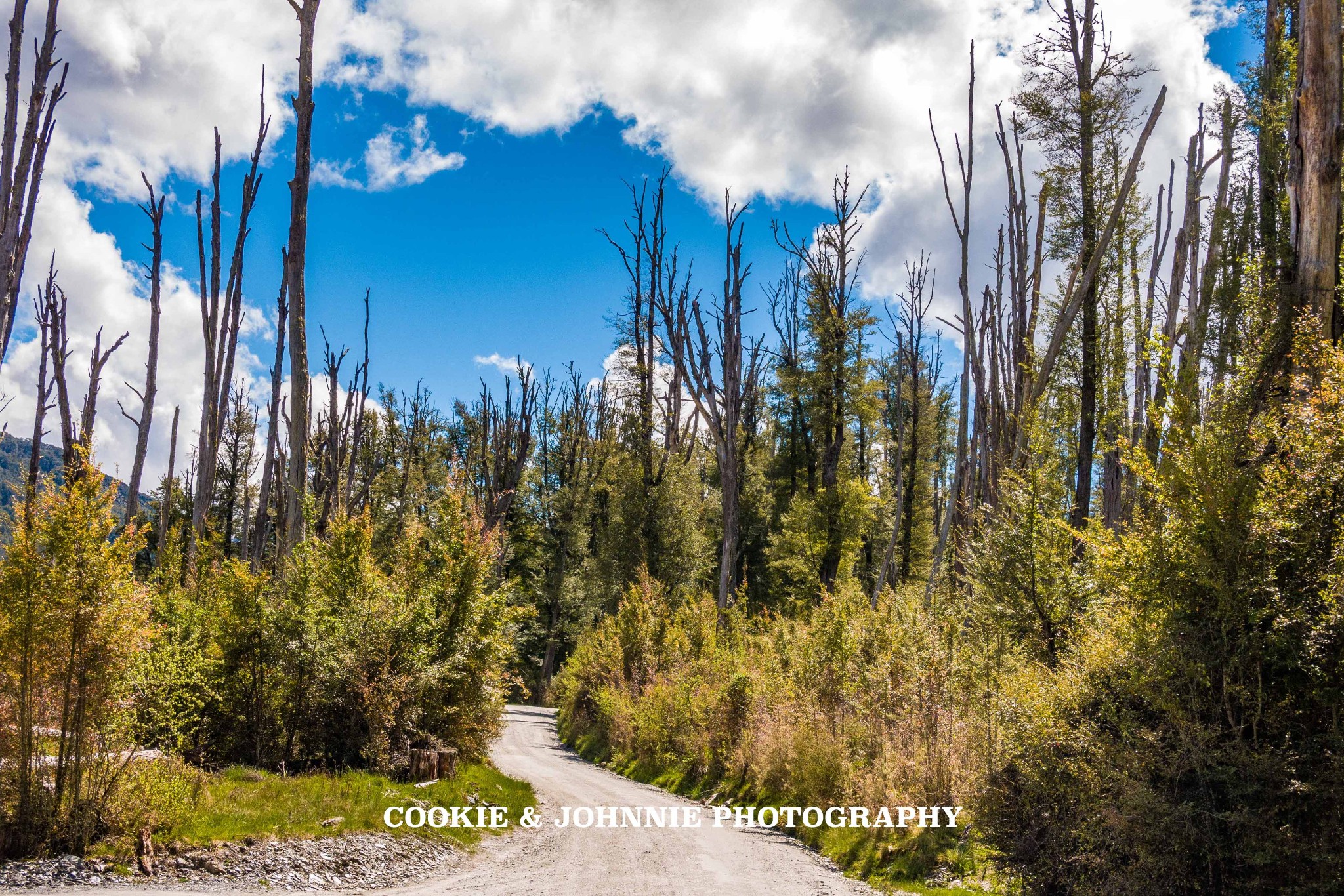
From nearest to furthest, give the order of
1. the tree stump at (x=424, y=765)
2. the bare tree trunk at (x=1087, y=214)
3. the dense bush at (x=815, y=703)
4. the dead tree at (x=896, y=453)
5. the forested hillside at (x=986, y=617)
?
the forested hillside at (x=986, y=617) → the dense bush at (x=815, y=703) → the tree stump at (x=424, y=765) → the bare tree trunk at (x=1087, y=214) → the dead tree at (x=896, y=453)

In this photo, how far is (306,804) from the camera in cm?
863

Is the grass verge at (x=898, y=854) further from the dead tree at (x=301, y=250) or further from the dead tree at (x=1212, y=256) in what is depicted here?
the dead tree at (x=1212, y=256)

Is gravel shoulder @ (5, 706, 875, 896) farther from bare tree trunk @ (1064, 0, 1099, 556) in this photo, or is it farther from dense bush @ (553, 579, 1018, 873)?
bare tree trunk @ (1064, 0, 1099, 556)

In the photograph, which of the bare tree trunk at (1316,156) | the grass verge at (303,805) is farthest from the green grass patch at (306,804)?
the bare tree trunk at (1316,156)

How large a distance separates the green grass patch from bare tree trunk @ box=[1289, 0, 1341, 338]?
428 inches

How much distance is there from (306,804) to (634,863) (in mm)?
3573

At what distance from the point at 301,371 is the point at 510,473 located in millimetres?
23580

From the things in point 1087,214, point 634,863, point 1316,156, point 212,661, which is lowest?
point 634,863

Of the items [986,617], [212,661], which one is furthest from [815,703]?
[212,661]

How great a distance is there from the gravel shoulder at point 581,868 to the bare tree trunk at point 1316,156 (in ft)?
24.9

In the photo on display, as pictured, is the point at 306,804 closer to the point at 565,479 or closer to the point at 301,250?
the point at 301,250

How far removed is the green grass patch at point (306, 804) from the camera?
7.68 metres

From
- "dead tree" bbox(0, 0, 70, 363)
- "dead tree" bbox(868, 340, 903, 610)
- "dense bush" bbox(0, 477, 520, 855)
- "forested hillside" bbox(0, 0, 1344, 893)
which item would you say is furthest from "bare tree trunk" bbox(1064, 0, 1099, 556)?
"dead tree" bbox(0, 0, 70, 363)

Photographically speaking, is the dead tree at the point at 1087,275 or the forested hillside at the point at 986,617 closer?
the forested hillside at the point at 986,617
